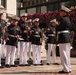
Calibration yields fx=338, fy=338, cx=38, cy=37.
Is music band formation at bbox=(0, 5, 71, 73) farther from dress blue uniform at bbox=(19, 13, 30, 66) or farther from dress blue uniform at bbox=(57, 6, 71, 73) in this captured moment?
dress blue uniform at bbox=(57, 6, 71, 73)

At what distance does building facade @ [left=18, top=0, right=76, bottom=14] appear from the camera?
33.0m

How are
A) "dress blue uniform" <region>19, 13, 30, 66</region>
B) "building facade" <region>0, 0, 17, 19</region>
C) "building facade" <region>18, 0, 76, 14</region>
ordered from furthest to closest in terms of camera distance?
"building facade" <region>18, 0, 76, 14</region>
"building facade" <region>0, 0, 17, 19</region>
"dress blue uniform" <region>19, 13, 30, 66</region>

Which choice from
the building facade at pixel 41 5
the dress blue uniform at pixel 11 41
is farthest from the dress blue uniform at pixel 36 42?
the building facade at pixel 41 5

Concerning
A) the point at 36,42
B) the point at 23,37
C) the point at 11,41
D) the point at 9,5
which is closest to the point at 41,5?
the point at 9,5

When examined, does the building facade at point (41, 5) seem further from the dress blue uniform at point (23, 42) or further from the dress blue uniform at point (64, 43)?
the dress blue uniform at point (64, 43)

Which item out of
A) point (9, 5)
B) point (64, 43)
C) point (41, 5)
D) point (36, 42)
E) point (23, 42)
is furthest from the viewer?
point (41, 5)

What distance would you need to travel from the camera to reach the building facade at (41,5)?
1301 inches

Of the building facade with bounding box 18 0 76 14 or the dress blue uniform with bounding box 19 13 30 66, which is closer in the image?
the dress blue uniform with bounding box 19 13 30 66

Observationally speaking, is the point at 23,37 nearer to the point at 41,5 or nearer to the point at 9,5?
the point at 9,5

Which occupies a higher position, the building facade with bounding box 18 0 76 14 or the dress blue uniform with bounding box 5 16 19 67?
the building facade with bounding box 18 0 76 14

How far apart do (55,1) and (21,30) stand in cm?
2100

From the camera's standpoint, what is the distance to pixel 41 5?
36.8 meters

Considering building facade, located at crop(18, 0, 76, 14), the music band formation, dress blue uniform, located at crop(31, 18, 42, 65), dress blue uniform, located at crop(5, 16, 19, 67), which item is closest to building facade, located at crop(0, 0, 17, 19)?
the music band formation

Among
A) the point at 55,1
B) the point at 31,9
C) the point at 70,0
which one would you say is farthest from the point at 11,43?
the point at 31,9
